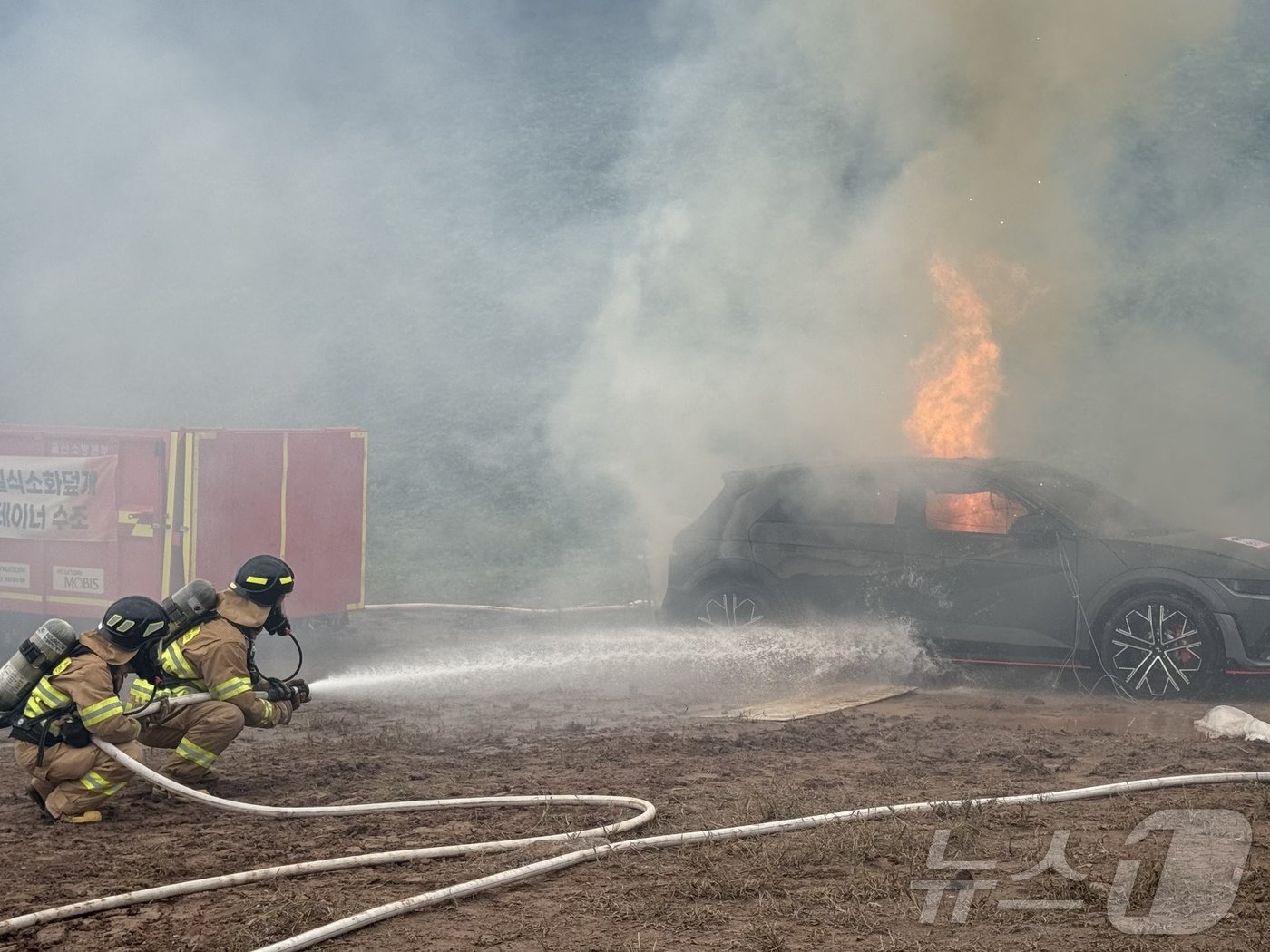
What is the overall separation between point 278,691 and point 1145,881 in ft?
13.5

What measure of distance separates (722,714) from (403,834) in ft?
10.7

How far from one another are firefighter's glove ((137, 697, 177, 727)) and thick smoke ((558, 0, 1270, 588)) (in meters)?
4.93

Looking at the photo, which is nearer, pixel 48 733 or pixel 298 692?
pixel 48 733

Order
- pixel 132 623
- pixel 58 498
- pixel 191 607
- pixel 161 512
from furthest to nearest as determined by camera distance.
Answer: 1. pixel 58 498
2. pixel 161 512
3. pixel 191 607
4. pixel 132 623

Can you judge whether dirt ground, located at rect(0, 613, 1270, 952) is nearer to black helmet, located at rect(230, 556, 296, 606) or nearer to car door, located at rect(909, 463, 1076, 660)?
car door, located at rect(909, 463, 1076, 660)

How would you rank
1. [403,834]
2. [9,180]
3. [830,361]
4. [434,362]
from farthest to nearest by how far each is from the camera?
[9,180] → [434,362] → [830,361] → [403,834]

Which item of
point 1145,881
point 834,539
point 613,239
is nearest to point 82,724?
point 1145,881

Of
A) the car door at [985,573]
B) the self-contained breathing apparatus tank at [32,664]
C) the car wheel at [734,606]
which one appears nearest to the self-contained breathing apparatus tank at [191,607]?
the self-contained breathing apparatus tank at [32,664]

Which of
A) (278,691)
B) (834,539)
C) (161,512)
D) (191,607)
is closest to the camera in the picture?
(191,607)

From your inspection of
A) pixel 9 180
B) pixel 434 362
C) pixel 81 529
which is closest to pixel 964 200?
pixel 81 529

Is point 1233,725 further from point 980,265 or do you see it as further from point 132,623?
point 980,265

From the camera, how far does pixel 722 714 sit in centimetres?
836

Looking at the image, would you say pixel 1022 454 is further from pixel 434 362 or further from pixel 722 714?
pixel 434 362

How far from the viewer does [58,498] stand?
1138 cm
